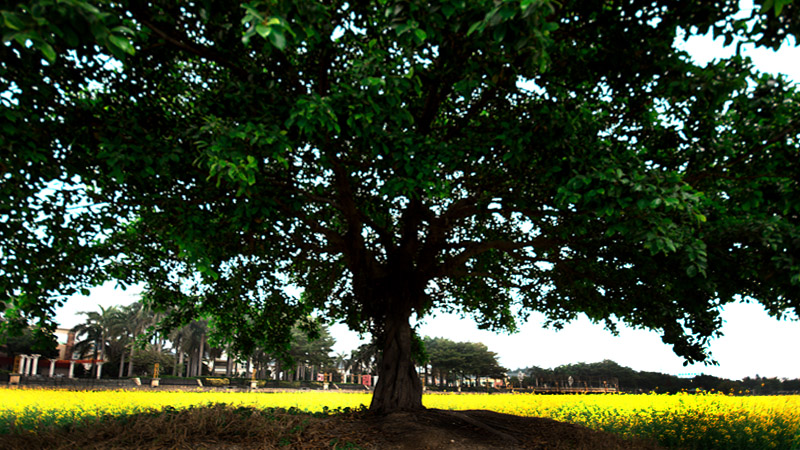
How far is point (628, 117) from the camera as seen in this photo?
9.15 m

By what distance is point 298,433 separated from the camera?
9.27 metres

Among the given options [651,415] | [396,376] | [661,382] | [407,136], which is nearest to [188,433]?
[396,376]

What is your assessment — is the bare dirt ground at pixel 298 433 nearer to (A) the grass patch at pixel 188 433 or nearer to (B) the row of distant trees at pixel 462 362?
(A) the grass patch at pixel 188 433

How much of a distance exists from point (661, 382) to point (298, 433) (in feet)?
139

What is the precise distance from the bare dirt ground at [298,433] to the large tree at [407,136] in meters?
1.49

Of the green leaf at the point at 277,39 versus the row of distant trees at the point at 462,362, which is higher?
the green leaf at the point at 277,39

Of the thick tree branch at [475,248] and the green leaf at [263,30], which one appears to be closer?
the green leaf at [263,30]

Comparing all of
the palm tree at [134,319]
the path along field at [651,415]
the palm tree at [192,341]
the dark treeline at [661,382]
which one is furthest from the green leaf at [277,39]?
the palm tree at [134,319]

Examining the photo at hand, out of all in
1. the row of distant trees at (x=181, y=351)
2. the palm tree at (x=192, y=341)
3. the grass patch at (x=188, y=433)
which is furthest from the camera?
the palm tree at (x=192, y=341)

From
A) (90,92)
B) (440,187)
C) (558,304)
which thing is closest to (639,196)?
(440,187)

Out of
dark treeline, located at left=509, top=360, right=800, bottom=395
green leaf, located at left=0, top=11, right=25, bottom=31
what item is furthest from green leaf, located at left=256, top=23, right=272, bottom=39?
dark treeline, located at left=509, top=360, right=800, bottom=395

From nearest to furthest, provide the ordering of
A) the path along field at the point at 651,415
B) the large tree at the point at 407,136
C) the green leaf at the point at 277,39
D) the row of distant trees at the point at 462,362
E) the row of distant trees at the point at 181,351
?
the green leaf at the point at 277,39
the large tree at the point at 407,136
the path along field at the point at 651,415
the row of distant trees at the point at 181,351
the row of distant trees at the point at 462,362

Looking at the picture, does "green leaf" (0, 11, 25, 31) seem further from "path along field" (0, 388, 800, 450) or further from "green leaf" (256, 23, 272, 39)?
"path along field" (0, 388, 800, 450)

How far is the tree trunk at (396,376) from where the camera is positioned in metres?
11.7
